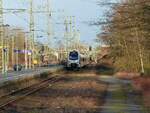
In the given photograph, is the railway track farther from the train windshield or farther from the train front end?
the train windshield

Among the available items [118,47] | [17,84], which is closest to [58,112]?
[17,84]

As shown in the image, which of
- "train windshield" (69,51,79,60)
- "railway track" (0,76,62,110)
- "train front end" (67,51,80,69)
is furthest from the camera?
"train windshield" (69,51,79,60)

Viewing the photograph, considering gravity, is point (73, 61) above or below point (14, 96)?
above

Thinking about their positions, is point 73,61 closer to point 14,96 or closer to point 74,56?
point 74,56

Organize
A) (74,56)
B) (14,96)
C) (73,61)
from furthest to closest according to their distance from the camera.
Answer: (74,56) → (73,61) → (14,96)

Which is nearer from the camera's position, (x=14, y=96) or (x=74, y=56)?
(x=14, y=96)

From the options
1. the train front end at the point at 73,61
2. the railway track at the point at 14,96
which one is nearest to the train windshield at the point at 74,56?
the train front end at the point at 73,61

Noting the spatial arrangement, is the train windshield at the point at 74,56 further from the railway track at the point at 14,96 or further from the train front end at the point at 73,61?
the railway track at the point at 14,96

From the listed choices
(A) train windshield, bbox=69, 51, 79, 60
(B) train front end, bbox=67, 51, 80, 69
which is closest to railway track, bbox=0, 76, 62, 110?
(B) train front end, bbox=67, 51, 80, 69

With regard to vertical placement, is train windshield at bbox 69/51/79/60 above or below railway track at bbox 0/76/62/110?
above

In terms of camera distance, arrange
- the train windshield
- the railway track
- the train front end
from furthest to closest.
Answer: the train windshield → the train front end → the railway track

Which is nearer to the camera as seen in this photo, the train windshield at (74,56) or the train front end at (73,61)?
the train front end at (73,61)

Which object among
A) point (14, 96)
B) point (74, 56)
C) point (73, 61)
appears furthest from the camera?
point (74, 56)

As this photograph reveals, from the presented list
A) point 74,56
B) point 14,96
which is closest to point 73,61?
point 74,56
